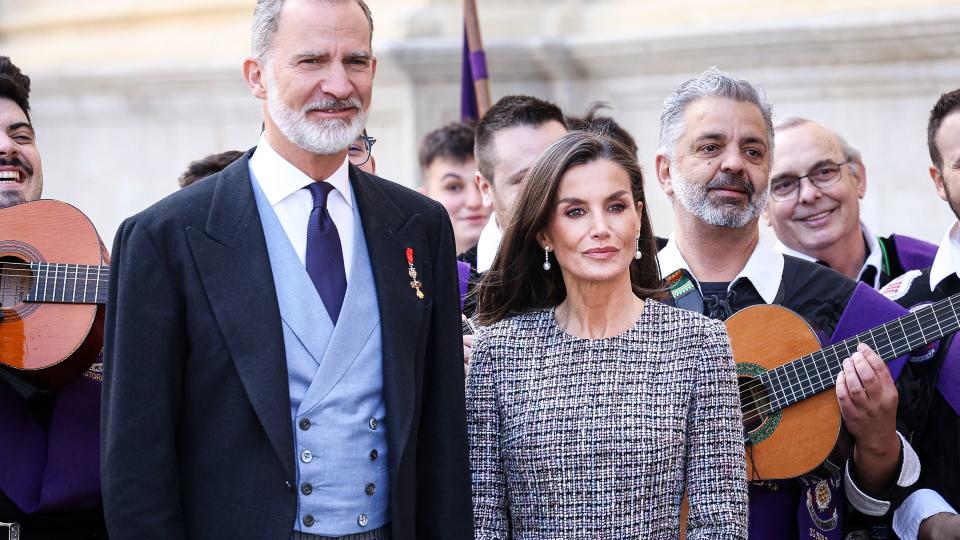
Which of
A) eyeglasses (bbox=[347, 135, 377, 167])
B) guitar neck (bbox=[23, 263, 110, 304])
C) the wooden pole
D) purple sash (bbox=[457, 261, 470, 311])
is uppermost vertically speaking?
the wooden pole

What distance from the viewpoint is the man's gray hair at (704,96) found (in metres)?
4.47

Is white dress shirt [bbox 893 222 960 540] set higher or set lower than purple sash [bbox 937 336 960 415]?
lower

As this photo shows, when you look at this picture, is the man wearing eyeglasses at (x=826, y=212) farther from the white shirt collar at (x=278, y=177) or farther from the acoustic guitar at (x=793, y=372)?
the white shirt collar at (x=278, y=177)

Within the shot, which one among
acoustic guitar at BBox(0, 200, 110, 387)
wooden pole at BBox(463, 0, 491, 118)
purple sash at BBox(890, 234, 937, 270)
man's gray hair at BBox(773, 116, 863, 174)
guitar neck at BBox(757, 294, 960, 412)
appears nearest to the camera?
acoustic guitar at BBox(0, 200, 110, 387)

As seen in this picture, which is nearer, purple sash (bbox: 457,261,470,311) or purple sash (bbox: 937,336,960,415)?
purple sash (bbox: 937,336,960,415)

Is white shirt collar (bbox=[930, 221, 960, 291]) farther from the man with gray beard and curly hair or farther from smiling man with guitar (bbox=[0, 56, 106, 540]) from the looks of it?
smiling man with guitar (bbox=[0, 56, 106, 540])

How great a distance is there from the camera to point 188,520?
3.04 metres

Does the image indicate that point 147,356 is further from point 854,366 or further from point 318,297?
point 854,366

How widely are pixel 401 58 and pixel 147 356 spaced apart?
461cm

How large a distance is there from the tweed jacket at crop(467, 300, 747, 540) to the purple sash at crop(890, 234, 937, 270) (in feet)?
5.93

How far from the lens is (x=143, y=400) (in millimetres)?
2969

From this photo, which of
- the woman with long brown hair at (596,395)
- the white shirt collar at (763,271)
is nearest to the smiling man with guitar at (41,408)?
the woman with long brown hair at (596,395)

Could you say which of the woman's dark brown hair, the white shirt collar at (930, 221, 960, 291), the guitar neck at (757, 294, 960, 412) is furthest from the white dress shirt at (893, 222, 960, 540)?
the woman's dark brown hair

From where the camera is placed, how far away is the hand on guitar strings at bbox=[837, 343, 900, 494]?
3959 mm
